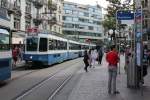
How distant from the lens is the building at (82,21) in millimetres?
152863

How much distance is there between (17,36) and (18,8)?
5635mm

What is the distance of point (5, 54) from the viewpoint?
19.1m

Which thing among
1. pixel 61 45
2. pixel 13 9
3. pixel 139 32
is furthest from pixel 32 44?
pixel 13 9

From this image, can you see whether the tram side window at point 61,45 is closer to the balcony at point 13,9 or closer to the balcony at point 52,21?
the balcony at point 13,9

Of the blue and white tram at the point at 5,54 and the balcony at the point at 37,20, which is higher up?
the balcony at the point at 37,20

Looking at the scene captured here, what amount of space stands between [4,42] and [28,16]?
45797mm

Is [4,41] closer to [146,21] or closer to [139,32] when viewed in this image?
[139,32]

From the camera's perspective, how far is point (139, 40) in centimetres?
1630

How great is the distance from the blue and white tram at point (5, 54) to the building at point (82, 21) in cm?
12224

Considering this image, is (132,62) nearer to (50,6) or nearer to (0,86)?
(0,86)

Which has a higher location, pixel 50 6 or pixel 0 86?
pixel 50 6

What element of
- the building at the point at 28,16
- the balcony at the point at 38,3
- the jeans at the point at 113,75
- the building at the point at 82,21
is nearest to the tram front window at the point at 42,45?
the building at the point at 28,16

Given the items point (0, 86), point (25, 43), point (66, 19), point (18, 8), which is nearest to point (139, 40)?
point (0, 86)

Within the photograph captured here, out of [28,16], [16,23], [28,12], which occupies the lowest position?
[16,23]
